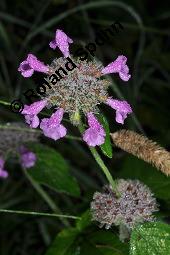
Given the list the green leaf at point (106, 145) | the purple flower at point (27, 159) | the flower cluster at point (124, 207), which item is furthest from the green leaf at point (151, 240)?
the purple flower at point (27, 159)

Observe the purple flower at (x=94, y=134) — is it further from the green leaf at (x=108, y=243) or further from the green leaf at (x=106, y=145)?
the green leaf at (x=108, y=243)

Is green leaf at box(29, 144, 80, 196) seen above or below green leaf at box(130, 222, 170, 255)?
above

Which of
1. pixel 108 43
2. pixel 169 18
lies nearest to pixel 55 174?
pixel 108 43

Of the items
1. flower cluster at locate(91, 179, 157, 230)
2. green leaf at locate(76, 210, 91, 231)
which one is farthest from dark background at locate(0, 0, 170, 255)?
flower cluster at locate(91, 179, 157, 230)

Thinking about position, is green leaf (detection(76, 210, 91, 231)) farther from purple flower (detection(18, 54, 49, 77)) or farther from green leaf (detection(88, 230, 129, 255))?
purple flower (detection(18, 54, 49, 77))

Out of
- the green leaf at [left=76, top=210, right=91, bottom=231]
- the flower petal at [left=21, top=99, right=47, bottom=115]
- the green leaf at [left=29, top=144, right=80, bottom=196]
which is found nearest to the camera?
the flower petal at [left=21, top=99, right=47, bottom=115]
